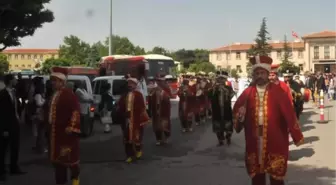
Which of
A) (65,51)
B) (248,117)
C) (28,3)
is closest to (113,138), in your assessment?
(28,3)

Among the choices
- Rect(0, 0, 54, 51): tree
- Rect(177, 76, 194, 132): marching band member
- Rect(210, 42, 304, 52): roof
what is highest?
Rect(210, 42, 304, 52): roof

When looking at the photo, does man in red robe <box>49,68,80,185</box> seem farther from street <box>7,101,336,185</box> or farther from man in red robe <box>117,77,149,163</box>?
man in red robe <box>117,77,149,163</box>

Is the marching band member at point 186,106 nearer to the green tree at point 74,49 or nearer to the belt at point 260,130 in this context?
the belt at point 260,130

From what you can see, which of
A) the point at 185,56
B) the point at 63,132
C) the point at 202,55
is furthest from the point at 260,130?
the point at 185,56

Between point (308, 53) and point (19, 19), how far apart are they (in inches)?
4121

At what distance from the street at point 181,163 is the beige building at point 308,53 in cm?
9334

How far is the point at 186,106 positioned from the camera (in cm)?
1756

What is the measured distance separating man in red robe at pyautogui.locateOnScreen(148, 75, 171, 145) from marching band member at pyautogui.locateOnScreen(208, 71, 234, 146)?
3.93 ft

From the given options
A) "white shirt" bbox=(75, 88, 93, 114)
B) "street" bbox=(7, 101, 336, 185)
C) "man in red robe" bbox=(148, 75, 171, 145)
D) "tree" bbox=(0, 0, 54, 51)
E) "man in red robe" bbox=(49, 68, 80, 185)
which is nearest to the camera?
"man in red robe" bbox=(49, 68, 80, 185)

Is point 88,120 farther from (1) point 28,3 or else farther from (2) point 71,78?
(1) point 28,3

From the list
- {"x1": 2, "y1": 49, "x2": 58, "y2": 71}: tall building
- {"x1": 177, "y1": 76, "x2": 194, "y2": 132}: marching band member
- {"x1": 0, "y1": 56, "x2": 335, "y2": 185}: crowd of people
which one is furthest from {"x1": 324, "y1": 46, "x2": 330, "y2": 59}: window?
{"x1": 0, "y1": 56, "x2": 335, "y2": 185}: crowd of people

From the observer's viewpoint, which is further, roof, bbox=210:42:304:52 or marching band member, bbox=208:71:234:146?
roof, bbox=210:42:304:52

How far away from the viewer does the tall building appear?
17527cm

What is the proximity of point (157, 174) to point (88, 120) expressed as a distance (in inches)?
268
